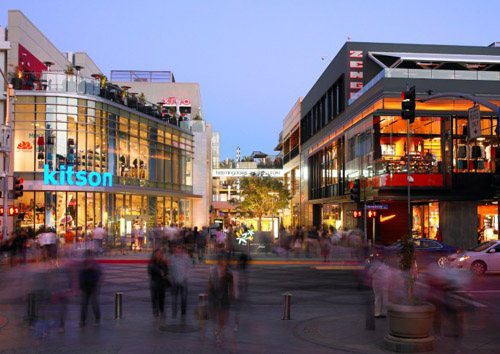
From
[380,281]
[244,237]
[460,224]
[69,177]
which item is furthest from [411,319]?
[69,177]

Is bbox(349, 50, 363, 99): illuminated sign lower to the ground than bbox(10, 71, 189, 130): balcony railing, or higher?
higher

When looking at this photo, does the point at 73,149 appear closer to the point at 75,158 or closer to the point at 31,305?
the point at 75,158

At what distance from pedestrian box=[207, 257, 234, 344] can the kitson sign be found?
30.4 meters

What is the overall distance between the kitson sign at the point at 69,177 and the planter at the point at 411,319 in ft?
107

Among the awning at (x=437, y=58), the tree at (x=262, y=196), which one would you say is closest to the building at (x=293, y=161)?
the tree at (x=262, y=196)

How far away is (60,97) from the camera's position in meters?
40.2

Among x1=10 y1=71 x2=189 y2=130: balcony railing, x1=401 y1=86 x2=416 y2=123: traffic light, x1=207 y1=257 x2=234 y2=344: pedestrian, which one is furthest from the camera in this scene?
x1=10 y1=71 x2=189 y2=130: balcony railing

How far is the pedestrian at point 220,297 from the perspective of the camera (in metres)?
11.2

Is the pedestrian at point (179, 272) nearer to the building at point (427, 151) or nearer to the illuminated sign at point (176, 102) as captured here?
the building at point (427, 151)

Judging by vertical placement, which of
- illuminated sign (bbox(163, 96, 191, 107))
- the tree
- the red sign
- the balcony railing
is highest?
illuminated sign (bbox(163, 96, 191, 107))

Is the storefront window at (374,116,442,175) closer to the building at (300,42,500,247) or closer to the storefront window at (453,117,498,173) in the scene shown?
the building at (300,42,500,247)

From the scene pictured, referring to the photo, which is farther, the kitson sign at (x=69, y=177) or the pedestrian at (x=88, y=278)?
the kitson sign at (x=69, y=177)

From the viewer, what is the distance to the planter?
10461 mm

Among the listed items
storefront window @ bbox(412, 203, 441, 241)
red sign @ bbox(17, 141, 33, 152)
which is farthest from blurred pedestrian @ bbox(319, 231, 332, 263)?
red sign @ bbox(17, 141, 33, 152)
